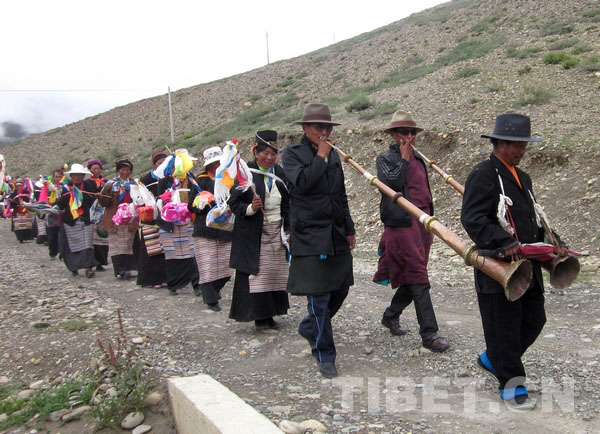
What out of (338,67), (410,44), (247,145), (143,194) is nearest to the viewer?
(143,194)

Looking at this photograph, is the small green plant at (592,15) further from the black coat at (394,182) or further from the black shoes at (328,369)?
the black shoes at (328,369)

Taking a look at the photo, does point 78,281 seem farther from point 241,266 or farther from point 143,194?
point 241,266

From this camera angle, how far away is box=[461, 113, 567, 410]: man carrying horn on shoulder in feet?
11.4

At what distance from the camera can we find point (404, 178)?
15.7 feet

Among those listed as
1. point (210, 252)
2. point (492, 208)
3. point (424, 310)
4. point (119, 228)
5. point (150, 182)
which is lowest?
point (424, 310)

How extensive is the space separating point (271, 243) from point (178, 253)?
319cm

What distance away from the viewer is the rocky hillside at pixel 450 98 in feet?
36.0

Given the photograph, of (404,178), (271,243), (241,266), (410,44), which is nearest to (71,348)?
(241,266)

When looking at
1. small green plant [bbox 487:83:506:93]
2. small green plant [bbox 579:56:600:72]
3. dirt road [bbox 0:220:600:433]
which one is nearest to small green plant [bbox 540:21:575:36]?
small green plant [bbox 579:56:600:72]

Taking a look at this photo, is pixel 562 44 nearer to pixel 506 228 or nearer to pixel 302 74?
pixel 506 228

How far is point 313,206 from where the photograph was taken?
4.34 m

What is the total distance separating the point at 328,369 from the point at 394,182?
5.57ft

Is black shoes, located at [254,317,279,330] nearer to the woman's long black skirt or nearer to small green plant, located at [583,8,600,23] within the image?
the woman's long black skirt

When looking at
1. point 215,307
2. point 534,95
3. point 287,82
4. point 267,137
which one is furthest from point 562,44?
point 287,82
